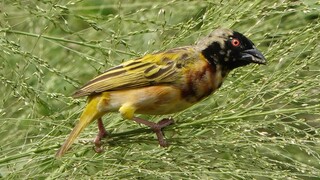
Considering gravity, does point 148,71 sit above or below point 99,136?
above

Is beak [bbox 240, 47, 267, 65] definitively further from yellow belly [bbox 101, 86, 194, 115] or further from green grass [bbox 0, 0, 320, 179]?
yellow belly [bbox 101, 86, 194, 115]

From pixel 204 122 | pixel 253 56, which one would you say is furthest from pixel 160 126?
pixel 253 56

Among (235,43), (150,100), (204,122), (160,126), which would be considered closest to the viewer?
(204,122)

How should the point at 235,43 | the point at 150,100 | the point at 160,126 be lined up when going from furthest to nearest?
1. the point at 235,43
2. the point at 150,100
3. the point at 160,126

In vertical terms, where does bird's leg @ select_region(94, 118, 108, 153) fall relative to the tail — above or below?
below

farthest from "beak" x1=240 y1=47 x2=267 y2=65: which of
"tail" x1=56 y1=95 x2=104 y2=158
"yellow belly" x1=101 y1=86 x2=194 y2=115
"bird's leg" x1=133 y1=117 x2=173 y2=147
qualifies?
"tail" x1=56 y1=95 x2=104 y2=158

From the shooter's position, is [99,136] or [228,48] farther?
[228,48]

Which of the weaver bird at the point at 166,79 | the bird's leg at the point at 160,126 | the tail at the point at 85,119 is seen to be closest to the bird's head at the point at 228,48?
the weaver bird at the point at 166,79

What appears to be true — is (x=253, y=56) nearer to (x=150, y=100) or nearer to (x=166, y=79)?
(x=166, y=79)
